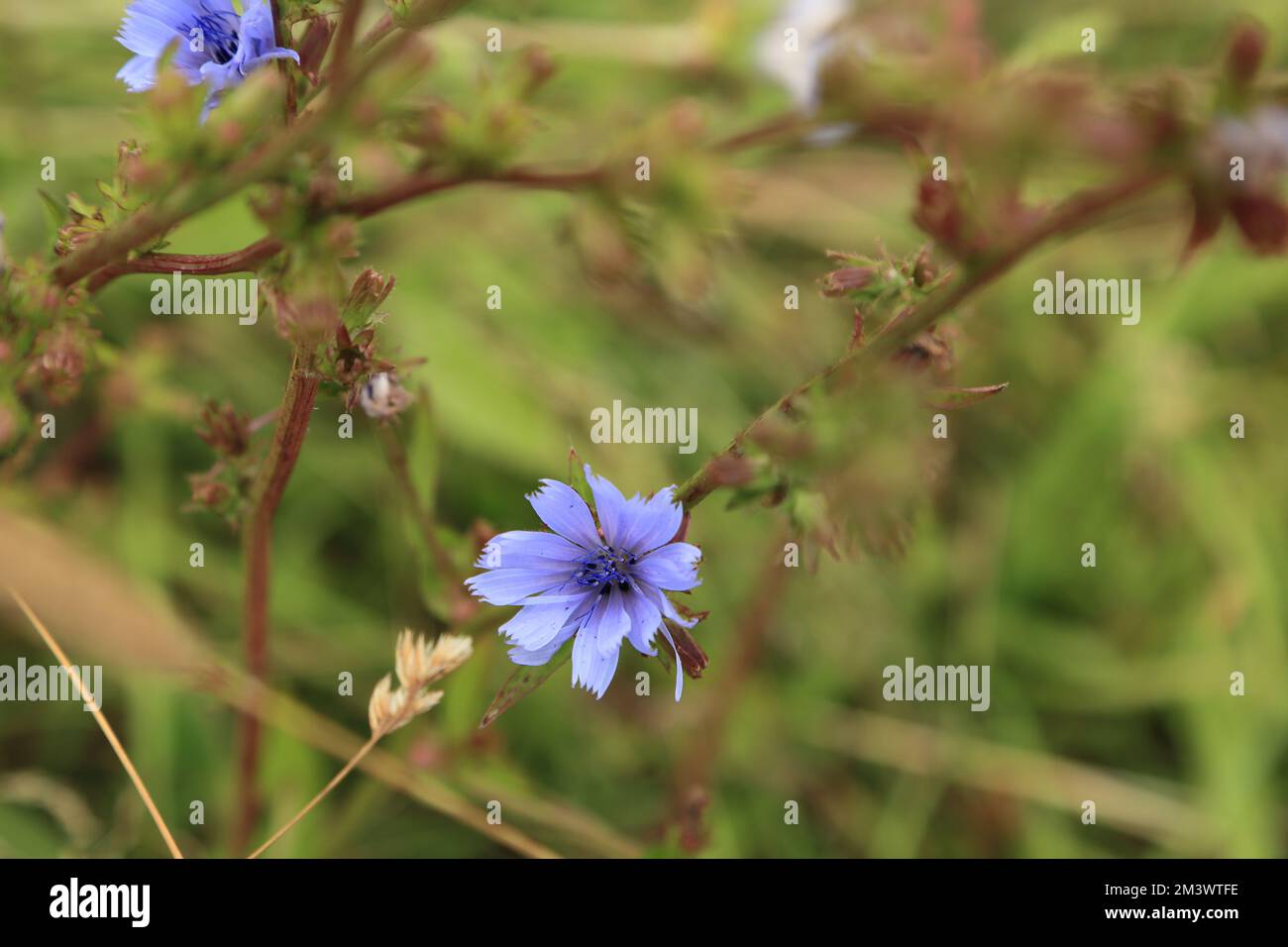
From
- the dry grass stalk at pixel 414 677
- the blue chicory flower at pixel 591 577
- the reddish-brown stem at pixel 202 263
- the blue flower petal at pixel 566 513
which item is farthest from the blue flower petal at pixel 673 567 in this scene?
the reddish-brown stem at pixel 202 263

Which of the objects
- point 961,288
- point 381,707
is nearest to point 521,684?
point 381,707

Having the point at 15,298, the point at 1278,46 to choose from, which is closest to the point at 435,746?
the point at 15,298

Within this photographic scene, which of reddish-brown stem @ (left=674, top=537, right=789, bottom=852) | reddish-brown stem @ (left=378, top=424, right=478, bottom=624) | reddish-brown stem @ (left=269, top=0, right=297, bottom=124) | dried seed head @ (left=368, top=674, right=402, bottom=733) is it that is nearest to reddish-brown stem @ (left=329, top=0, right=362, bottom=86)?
reddish-brown stem @ (left=269, top=0, right=297, bottom=124)

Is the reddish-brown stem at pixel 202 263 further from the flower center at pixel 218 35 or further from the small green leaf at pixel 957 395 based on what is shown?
the small green leaf at pixel 957 395

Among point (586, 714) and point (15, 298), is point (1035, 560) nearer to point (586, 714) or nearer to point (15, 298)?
point (586, 714)

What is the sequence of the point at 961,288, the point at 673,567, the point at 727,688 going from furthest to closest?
the point at 727,688, the point at 673,567, the point at 961,288

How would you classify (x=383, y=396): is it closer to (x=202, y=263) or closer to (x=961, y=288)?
(x=202, y=263)
